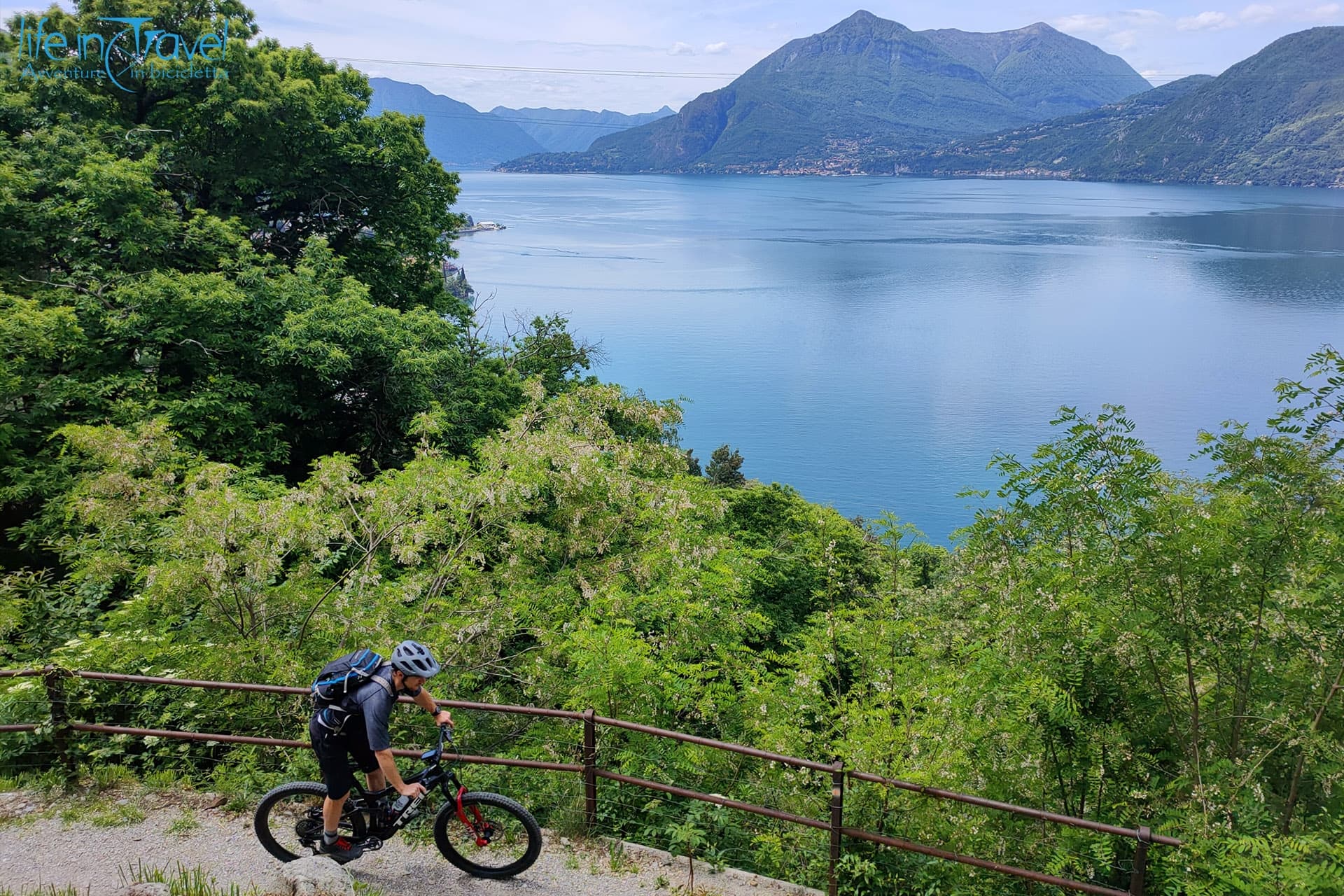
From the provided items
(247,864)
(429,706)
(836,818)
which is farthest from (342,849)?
(836,818)

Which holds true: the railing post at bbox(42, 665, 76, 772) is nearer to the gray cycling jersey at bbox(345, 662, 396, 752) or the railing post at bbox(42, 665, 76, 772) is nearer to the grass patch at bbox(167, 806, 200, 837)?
the grass patch at bbox(167, 806, 200, 837)

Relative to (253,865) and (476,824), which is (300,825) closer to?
(253,865)

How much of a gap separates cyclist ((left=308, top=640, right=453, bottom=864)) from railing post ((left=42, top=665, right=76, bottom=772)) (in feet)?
8.28

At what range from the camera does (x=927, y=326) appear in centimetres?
7438

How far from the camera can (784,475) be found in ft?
158

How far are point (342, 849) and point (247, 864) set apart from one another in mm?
735

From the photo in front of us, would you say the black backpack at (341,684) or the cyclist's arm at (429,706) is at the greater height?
the black backpack at (341,684)

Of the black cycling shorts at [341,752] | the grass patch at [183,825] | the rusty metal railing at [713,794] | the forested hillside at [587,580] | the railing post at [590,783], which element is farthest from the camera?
the railing post at [590,783]

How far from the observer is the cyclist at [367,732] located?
454 cm

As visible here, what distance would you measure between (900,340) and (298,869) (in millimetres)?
70923

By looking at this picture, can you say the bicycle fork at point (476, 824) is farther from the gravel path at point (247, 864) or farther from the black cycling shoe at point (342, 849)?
the black cycling shoe at point (342, 849)

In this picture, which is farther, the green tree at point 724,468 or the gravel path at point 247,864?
the green tree at point 724,468

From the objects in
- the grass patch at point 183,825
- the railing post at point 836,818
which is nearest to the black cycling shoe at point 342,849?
the grass patch at point 183,825

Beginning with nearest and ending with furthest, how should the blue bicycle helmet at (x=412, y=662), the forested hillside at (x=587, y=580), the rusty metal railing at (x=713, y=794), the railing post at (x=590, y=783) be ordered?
1. the blue bicycle helmet at (x=412, y=662)
2. the rusty metal railing at (x=713, y=794)
3. the forested hillside at (x=587, y=580)
4. the railing post at (x=590, y=783)
